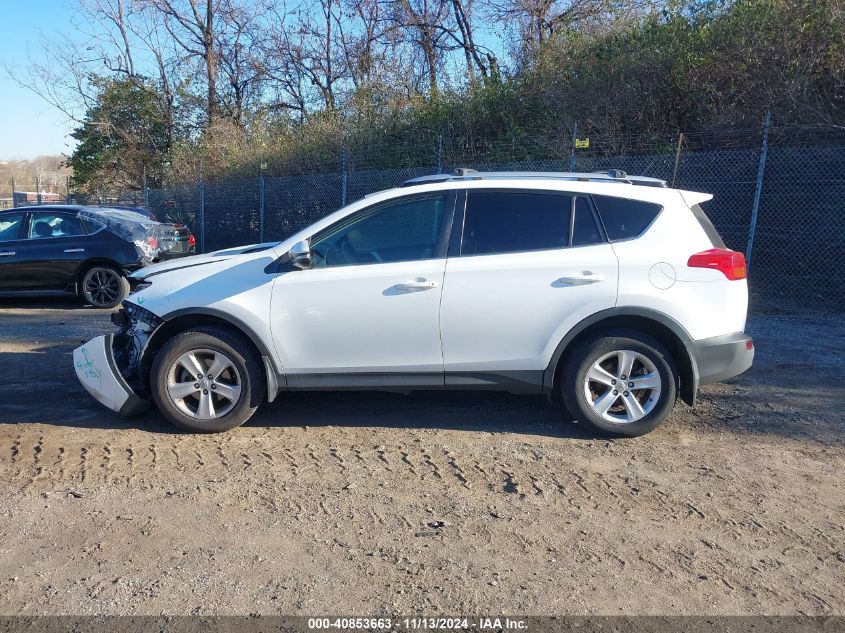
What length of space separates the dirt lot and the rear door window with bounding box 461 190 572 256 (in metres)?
1.38

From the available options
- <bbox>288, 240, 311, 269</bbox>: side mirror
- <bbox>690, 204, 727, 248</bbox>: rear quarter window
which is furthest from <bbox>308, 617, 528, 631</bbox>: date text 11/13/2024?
<bbox>690, 204, 727, 248</bbox>: rear quarter window

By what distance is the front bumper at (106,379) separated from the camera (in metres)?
5.42

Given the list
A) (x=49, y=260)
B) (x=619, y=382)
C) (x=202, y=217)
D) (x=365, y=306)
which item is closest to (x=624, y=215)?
(x=619, y=382)

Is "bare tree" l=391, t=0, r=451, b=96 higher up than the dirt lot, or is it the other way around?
"bare tree" l=391, t=0, r=451, b=96

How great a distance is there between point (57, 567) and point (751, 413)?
4.95m

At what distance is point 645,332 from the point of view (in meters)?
5.31

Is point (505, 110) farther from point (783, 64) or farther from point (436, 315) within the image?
point (436, 315)

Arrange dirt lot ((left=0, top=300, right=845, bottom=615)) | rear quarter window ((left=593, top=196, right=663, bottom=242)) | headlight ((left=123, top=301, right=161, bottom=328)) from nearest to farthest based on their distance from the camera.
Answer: dirt lot ((left=0, top=300, right=845, bottom=615))
rear quarter window ((left=593, top=196, right=663, bottom=242))
headlight ((left=123, top=301, right=161, bottom=328))

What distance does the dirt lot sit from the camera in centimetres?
337

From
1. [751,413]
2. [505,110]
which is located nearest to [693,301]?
[751,413]

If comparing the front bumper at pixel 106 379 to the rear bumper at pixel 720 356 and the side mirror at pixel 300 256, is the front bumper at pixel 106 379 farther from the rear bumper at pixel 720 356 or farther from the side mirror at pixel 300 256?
the rear bumper at pixel 720 356

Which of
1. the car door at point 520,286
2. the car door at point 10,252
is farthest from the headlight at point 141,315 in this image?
the car door at point 10,252

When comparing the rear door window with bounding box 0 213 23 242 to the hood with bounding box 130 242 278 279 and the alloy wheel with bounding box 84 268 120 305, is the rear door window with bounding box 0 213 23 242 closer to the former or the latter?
the alloy wheel with bounding box 84 268 120 305

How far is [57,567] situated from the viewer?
3613 mm
